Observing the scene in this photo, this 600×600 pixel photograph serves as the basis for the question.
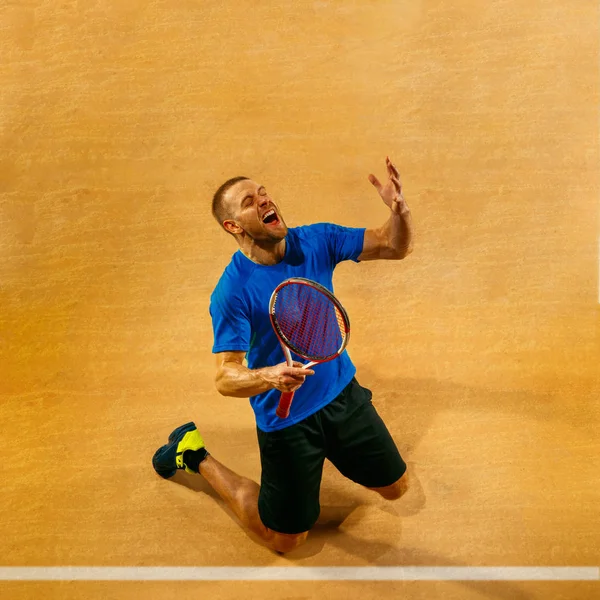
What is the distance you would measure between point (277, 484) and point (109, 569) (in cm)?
122

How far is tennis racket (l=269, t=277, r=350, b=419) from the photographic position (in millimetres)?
3793

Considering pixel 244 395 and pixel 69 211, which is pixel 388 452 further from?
pixel 69 211

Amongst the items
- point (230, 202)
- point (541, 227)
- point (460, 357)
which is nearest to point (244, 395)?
point (230, 202)

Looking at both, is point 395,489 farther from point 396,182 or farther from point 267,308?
point 396,182

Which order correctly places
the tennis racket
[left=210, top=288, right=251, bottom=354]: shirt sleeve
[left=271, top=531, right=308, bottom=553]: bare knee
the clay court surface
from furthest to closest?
the clay court surface → [left=271, top=531, right=308, bottom=553]: bare knee → [left=210, top=288, right=251, bottom=354]: shirt sleeve → the tennis racket

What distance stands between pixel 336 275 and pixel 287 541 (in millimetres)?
1712

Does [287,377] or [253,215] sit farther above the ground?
[253,215]

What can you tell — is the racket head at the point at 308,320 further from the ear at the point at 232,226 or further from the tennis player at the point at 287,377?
the ear at the point at 232,226

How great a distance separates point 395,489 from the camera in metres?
4.56

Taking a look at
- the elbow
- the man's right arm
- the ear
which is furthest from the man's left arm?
the man's right arm

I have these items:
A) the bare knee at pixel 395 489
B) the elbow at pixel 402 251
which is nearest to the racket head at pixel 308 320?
the elbow at pixel 402 251

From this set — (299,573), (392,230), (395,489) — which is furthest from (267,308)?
(299,573)

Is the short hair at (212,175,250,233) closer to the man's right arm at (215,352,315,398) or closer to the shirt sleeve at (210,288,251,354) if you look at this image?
the shirt sleeve at (210,288,251,354)

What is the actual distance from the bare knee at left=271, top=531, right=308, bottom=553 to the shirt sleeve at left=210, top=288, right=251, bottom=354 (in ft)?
4.00
